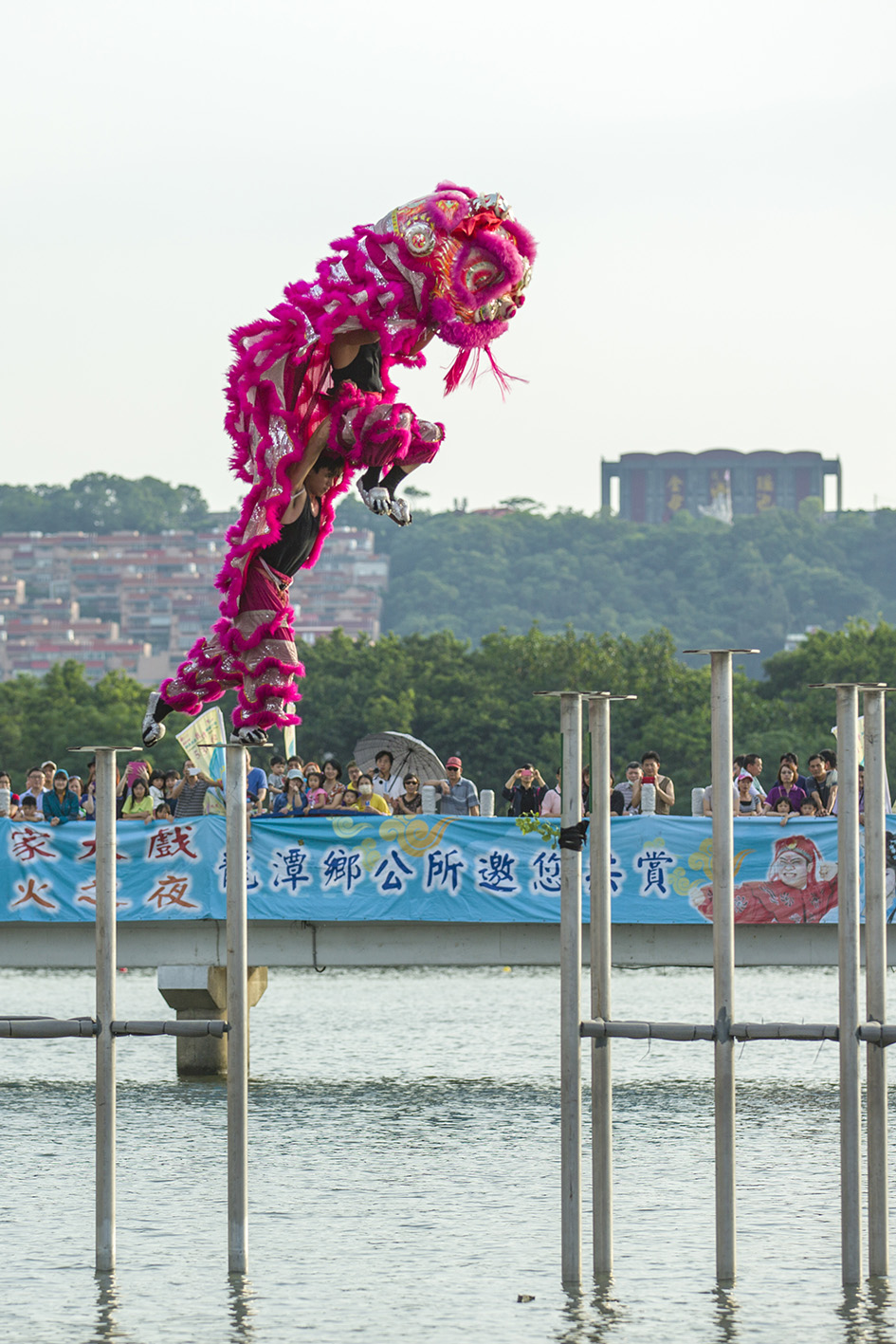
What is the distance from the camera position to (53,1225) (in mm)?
22672

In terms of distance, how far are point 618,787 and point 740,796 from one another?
148 centimetres

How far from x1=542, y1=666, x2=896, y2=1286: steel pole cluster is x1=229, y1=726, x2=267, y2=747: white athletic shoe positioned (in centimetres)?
252

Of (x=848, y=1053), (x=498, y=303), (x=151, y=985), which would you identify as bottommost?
(x=151, y=985)

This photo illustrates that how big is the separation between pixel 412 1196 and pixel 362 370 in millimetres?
12196

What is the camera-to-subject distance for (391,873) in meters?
26.5

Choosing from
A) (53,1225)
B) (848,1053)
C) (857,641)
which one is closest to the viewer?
(848,1053)

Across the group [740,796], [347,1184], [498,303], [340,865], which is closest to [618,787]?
[740,796]

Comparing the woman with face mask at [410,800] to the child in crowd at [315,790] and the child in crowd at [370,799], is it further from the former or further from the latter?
the child in crowd at [315,790]

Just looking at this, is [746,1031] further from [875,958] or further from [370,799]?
[370,799]

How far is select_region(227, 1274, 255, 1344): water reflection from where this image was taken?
701 inches

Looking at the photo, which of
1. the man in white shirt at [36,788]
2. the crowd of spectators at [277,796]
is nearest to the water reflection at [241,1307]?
the crowd of spectators at [277,796]

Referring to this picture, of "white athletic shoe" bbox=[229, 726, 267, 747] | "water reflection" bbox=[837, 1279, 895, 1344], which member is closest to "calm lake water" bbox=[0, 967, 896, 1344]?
"water reflection" bbox=[837, 1279, 895, 1344]

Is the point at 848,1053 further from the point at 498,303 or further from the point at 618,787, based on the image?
the point at 618,787

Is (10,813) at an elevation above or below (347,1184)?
above
